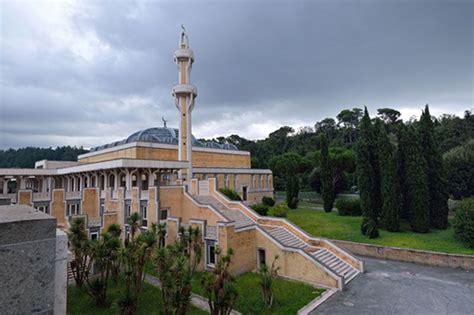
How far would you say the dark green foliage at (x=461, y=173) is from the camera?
27.2 meters

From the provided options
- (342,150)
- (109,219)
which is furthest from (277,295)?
(342,150)

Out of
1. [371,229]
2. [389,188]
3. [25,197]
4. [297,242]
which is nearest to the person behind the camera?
[297,242]

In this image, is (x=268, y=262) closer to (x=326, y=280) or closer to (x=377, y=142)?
(x=326, y=280)

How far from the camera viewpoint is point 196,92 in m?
34.2

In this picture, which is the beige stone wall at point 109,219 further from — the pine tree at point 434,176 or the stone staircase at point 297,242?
the pine tree at point 434,176

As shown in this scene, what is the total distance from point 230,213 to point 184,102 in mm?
16939

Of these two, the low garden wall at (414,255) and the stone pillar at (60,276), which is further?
the low garden wall at (414,255)

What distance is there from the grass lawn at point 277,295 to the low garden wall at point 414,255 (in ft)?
23.6

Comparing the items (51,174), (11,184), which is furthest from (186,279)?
(11,184)

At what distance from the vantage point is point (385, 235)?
2147 cm

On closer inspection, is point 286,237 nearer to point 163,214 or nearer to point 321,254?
point 321,254

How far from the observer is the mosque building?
54.5 ft

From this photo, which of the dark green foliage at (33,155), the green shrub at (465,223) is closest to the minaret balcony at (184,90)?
the green shrub at (465,223)

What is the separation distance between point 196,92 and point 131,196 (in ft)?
54.7
